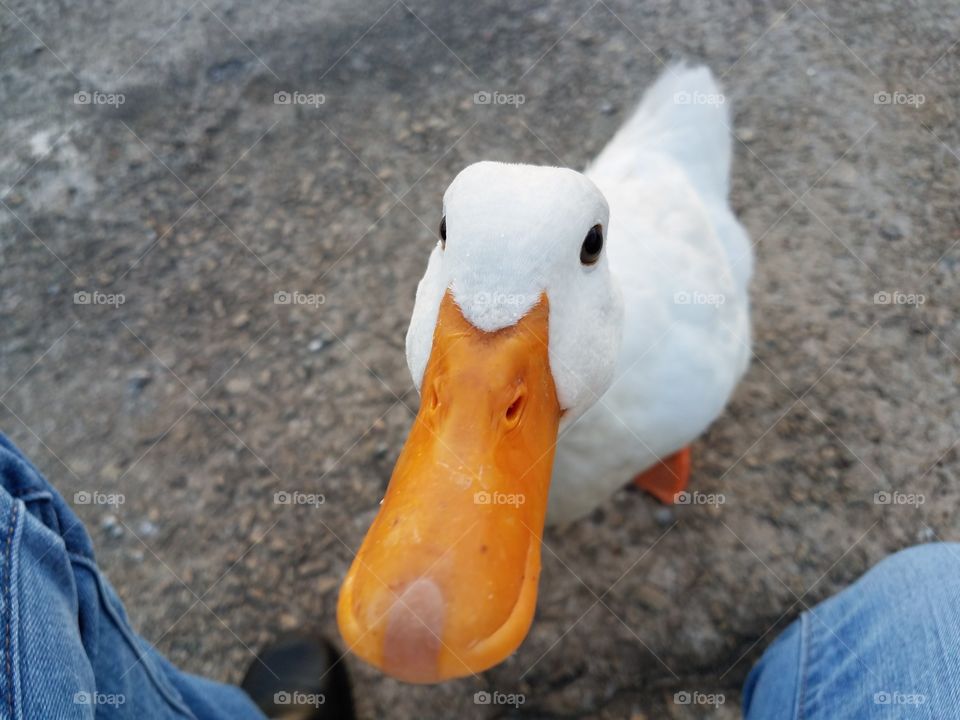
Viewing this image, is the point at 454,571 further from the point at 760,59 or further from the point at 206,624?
the point at 760,59

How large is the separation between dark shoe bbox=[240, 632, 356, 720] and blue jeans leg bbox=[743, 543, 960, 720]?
118 centimetres

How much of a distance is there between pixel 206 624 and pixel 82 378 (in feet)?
3.65

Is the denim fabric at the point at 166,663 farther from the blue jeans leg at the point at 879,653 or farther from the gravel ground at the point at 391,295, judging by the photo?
the gravel ground at the point at 391,295

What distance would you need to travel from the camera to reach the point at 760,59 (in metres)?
3.36

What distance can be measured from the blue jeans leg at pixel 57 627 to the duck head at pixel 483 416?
16.3 inches

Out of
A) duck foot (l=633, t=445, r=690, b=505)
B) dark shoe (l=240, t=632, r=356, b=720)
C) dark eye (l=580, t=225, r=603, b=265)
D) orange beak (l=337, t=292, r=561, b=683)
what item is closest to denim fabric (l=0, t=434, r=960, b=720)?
dark shoe (l=240, t=632, r=356, b=720)

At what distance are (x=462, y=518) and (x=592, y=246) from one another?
65 cm

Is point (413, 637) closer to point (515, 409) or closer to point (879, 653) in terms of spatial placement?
point (515, 409)

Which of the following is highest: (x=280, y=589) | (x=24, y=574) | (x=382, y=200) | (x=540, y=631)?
(x=24, y=574)

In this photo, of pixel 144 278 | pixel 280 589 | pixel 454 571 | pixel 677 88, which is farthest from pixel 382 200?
pixel 454 571

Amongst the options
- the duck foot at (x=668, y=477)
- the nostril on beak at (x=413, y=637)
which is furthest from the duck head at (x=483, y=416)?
the duck foot at (x=668, y=477)

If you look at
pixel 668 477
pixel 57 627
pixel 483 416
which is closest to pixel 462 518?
pixel 483 416

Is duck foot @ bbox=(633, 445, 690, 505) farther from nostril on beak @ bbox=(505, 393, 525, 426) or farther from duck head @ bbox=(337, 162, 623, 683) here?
nostril on beak @ bbox=(505, 393, 525, 426)

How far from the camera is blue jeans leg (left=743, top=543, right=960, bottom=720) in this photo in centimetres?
137
